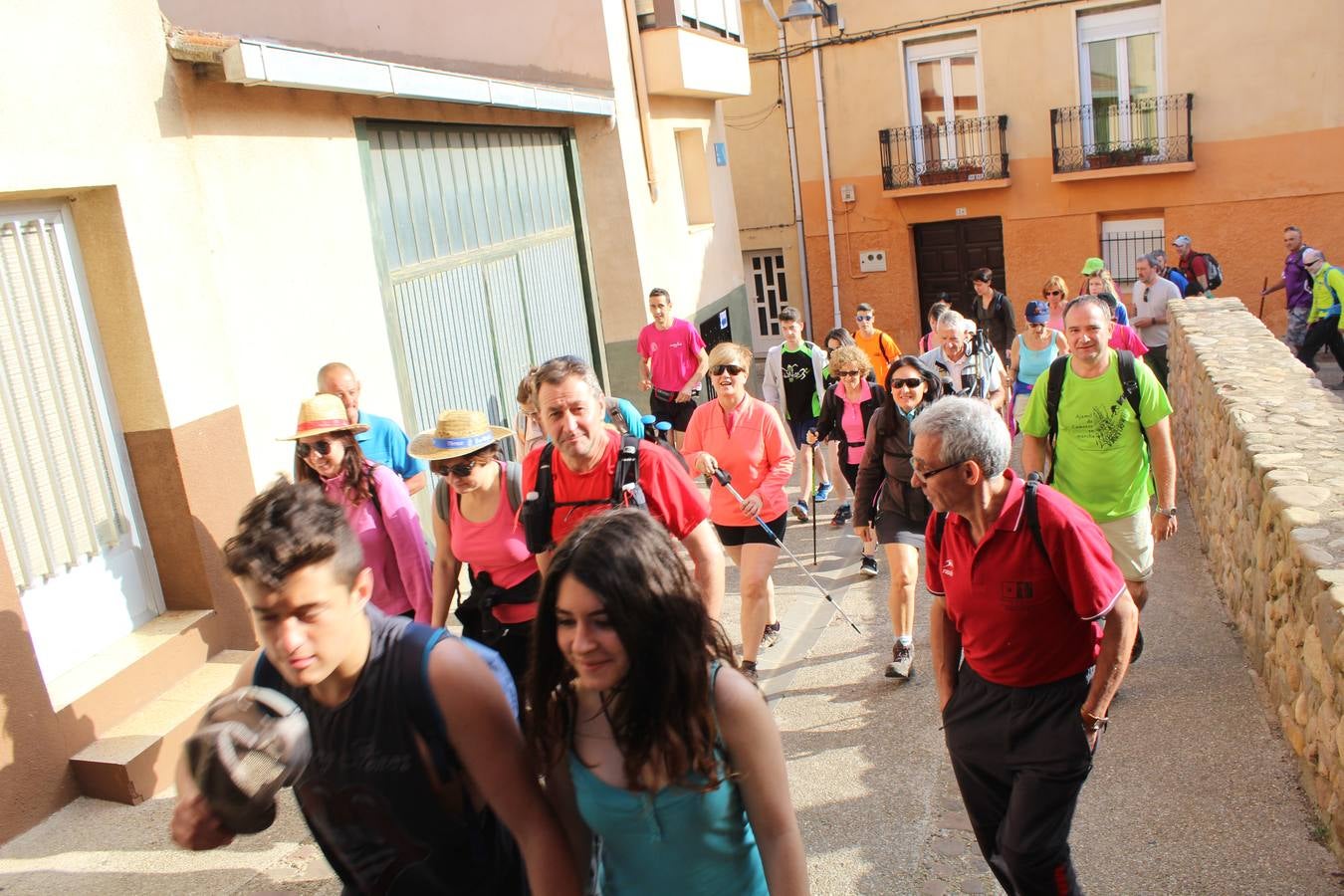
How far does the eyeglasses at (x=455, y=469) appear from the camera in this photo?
4.48m

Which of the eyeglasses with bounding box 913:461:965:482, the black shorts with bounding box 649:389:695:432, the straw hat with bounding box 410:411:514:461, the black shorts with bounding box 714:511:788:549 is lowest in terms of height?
the black shorts with bounding box 649:389:695:432

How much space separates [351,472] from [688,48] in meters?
9.71

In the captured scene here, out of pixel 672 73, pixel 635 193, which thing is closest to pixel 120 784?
pixel 635 193

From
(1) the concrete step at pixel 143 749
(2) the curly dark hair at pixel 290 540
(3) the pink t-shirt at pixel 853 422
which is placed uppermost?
(2) the curly dark hair at pixel 290 540

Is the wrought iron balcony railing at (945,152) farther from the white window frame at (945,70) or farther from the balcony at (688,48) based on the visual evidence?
the balcony at (688,48)

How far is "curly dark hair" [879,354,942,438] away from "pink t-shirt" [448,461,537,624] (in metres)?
2.08

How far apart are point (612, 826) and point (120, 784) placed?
3368 millimetres

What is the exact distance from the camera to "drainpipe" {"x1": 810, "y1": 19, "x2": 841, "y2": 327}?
64.7 feet

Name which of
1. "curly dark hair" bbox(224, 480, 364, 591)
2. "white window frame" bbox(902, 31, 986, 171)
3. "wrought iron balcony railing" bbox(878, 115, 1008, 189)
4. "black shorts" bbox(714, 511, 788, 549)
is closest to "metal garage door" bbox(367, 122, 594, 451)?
"black shorts" bbox(714, 511, 788, 549)

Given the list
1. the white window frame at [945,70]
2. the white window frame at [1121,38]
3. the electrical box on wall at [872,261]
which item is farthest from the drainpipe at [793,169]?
the white window frame at [1121,38]

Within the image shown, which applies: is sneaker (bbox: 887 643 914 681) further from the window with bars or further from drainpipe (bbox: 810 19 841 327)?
drainpipe (bbox: 810 19 841 327)

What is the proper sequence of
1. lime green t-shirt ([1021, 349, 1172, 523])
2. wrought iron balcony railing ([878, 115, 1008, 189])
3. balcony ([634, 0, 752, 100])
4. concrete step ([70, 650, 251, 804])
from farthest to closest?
wrought iron balcony railing ([878, 115, 1008, 189]) → balcony ([634, 0, 752, 100]) → lime green t-shirt ([1021, 349, 1172, 523]) → concrete step ([70, 650, 251, 804])

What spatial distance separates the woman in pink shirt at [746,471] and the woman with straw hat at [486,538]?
4.82ft

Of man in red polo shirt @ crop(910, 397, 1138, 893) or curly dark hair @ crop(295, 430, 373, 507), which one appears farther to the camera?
curly dark hair @ crop(295, 430, 373, 507)
